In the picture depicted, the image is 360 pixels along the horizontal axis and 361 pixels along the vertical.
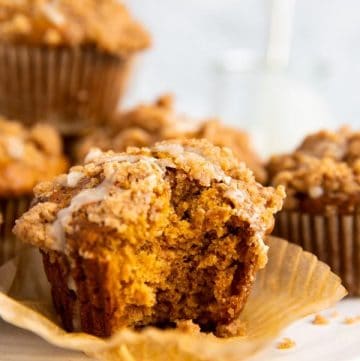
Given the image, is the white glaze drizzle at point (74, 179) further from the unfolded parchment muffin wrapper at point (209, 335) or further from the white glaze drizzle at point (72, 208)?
the unfolded parchment muffin wrapper at point (209, 335)

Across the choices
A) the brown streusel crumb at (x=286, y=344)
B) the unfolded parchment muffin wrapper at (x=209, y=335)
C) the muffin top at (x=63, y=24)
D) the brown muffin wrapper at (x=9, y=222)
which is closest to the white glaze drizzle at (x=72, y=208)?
the unfolded parchment muffin wrapper at (x=209, y=335)

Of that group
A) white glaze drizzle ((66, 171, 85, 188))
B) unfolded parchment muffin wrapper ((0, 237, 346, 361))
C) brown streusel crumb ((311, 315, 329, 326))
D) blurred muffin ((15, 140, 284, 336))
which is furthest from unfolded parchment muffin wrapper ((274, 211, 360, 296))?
white glaze drizzle ((66, 171, 85, 188))

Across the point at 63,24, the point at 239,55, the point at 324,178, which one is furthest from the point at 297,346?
the point at 239,55

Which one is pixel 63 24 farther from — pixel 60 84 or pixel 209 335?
pixel 209 335

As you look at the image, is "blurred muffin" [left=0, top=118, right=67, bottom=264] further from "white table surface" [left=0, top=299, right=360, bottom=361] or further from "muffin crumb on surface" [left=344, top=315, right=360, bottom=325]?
"muffin crumb on surface" [left=344, top=315, right=360, bottom=325]

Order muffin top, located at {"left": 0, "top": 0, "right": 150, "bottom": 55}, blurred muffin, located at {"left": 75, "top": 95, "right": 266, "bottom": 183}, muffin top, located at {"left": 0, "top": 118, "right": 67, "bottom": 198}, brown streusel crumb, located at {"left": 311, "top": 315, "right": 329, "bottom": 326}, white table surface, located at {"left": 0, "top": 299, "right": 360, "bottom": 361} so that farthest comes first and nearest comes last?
muffin top, located at {"left": 0, "top": 0, "right": 150, "bottom": 55}, blurred muffin, located at {"left": 75, "top": 95, "right": 266, "bottom": 183}, muffin top, located at {"left": 0, "top": 118, "right": 67, "bottom": 198}, brown streusel crumb, located at {"left": 311, "top": 315, "right": 329, "bottom": 326}, white table surface, located at {"left": 0, "top": 299, "right": 360, "bottom": 361}

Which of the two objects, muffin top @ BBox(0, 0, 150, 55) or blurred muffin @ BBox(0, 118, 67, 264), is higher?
muffin top @ BBox(0, 0, 150, 55)

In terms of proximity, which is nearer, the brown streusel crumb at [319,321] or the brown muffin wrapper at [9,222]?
the brown streusel crumb at [319,321]
